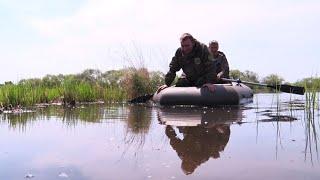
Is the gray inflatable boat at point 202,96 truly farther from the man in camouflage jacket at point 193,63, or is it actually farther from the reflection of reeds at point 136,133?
the reflection of reeds at point 136,133

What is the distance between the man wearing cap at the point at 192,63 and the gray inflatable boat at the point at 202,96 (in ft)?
1.94

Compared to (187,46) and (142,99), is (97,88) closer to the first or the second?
(142,99)

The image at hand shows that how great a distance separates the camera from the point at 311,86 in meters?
5.48

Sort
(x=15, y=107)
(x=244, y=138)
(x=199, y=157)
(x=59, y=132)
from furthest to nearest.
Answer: (x=15, y=107) < (x=59, y=132) < (x=244, y=138) < (x=199, y=157)

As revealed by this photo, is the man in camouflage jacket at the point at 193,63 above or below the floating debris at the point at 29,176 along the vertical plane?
above

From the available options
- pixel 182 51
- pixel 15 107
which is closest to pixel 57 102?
pixel 15 107

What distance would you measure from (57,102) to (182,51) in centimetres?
388

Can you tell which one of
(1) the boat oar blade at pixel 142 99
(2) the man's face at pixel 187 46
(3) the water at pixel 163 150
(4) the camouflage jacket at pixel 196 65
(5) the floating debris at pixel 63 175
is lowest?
(5) the floating debris at pixel 63 175

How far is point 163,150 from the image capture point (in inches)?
165

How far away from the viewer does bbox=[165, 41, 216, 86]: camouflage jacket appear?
1055 centimetres

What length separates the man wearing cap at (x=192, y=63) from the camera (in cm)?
1040

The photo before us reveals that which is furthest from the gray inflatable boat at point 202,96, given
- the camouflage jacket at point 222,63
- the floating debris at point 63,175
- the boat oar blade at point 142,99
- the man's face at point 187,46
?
the floating debris at point 63,175

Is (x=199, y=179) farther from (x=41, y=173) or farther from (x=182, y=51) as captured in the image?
(x=182, y=51)

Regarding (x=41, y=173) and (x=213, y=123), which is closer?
(x=41, y=173)
